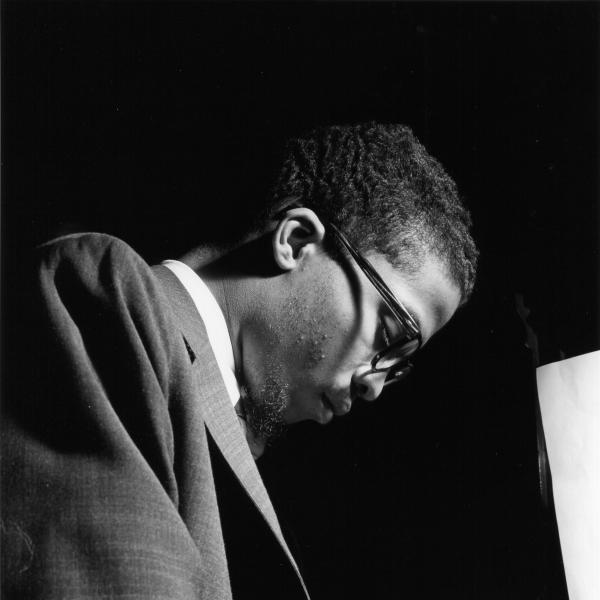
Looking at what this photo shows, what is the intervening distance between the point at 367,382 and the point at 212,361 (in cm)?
29

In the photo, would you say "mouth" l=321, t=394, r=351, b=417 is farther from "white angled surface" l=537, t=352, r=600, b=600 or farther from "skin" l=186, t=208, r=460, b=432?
"white angled surface" l=537, t=352, r=600, b=600

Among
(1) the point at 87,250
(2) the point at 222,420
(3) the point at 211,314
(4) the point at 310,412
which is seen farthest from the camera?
(4) the point at 310,412

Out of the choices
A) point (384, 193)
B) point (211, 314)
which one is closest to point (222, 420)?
point (211, 314)

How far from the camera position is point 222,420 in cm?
78

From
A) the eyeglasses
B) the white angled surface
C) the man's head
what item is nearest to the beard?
the man's head

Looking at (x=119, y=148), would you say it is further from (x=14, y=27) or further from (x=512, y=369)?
(x=512, y=369)

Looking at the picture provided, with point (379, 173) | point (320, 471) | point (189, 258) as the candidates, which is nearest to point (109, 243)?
point (189, 258)

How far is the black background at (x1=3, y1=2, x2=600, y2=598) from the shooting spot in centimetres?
106

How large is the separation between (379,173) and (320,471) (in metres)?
0.46

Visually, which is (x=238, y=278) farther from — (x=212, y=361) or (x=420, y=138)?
(x=420, y=138)

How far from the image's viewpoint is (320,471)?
45.8 inches

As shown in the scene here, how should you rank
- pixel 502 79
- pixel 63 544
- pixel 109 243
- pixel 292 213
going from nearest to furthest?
pixel 63 544 < pixel 109 243 < pixel 292 213 < pixel 502 79

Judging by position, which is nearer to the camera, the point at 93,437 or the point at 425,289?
the point at 93,437

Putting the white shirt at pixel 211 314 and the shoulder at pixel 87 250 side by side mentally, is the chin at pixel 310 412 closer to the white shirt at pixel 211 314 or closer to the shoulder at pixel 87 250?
the white shirt at pixel 211 314
